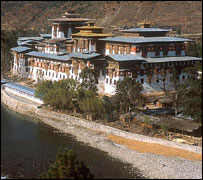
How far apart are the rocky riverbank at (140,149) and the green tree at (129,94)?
291 cm

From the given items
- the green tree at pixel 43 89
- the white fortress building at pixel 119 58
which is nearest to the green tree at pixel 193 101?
the white fortress building at pixel 119 58

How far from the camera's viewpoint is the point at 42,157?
92.9 feet

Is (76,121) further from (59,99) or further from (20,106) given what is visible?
(20,106)

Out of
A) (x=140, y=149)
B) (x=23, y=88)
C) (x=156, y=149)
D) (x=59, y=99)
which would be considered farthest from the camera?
(x=23, y=88)

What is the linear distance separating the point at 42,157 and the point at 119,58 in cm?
1899

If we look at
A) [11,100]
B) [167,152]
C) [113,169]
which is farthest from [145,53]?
[113,169]

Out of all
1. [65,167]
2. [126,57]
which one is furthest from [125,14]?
[65,167]

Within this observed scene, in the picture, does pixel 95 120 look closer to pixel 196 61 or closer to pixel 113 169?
pixel 113 169

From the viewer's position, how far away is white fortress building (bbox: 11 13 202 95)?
45.8 m

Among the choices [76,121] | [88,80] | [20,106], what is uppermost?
[88,80]

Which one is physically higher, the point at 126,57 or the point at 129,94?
the point at 126,57

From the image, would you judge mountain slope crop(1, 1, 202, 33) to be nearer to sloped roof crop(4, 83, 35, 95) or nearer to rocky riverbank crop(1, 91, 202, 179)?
sloped roof crop(4, 83, 35, 95)

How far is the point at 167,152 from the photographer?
96.1ft

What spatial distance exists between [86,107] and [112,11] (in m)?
72.6
